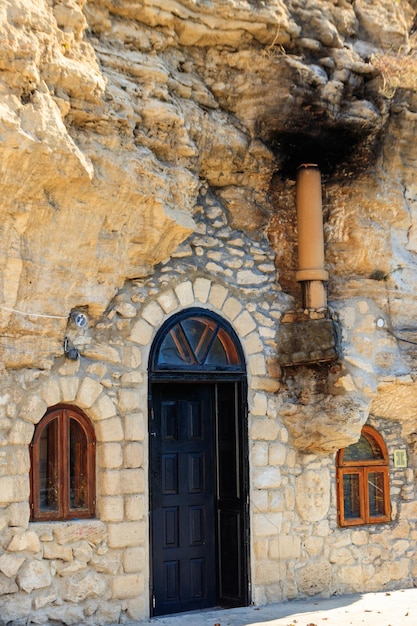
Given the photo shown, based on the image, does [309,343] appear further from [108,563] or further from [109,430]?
[108,563]

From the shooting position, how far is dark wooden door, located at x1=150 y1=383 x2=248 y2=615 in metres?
8.17

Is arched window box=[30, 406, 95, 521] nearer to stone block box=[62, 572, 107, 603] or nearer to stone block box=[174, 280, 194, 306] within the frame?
stone block box=[62, 572, 107, 603]

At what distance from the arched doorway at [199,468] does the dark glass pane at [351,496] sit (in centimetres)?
140

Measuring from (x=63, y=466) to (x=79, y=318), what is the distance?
131 cm

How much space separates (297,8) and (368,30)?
103 centimetres

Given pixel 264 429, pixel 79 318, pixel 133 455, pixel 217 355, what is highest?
pixel 79 318

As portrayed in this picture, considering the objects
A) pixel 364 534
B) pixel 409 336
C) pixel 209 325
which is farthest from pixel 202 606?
pixel 409 336

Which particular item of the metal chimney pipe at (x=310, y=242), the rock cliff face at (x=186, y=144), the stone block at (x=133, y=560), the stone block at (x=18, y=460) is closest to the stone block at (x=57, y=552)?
the stone block at (x=133, y=560)

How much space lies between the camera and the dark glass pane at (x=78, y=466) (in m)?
7.37

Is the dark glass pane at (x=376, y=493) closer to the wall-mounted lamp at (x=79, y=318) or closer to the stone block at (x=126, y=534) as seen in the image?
the stone block at (x=126, y=534)

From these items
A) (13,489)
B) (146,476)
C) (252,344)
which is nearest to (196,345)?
(252,344)

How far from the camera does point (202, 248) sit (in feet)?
27.5

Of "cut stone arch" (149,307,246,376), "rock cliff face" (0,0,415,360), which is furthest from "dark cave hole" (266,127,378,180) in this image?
"cut stone arch" (149,307,246,376)

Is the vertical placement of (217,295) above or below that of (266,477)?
above
